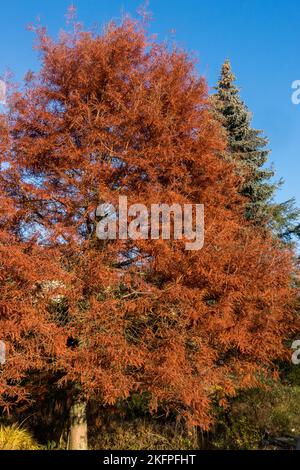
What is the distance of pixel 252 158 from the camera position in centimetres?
1612

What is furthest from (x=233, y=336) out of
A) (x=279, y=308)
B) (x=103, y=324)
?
(x=103, y=324)

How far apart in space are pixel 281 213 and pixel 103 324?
12.7m

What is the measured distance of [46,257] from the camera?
6047 mm

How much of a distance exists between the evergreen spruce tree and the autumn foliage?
6.83 meters

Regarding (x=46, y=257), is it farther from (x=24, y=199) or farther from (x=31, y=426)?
(x=31, y=426)

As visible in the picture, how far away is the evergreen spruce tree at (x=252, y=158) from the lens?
14787 mm

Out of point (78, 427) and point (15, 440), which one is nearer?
point (78, 427)

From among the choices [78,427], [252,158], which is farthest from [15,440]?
[252,158]

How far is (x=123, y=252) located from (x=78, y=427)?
138 inches

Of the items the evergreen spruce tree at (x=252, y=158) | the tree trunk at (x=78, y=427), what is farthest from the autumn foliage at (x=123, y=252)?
the evergreen spruce tree at (x=252, y=158)

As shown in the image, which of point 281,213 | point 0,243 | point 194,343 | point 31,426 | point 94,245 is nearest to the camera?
point 0,243

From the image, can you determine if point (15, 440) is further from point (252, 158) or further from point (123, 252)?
point (252, 158)

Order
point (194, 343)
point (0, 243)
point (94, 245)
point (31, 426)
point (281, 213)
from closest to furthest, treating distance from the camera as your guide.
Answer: point (0, 243) → point (194, 343) → point (94, 245) → point (31, 426) → point (281, 213)

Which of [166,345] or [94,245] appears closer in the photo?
[166,345]
